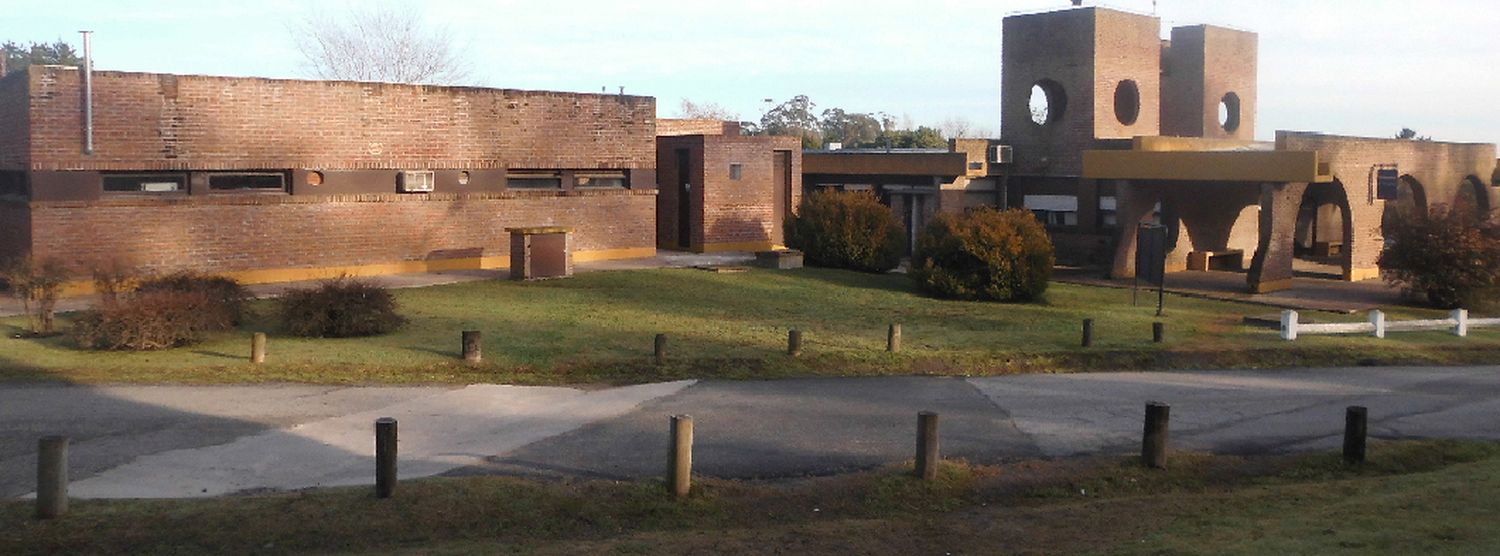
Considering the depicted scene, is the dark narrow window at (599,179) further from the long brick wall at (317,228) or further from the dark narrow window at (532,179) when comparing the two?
the dark narrow window at (532,179)

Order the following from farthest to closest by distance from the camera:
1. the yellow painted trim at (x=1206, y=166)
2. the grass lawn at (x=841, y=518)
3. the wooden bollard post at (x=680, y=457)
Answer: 1. the yellow painted trim at (x=1206, y=166)
2. the wooden bollard post at (x=680, y=457)
3. the grass lawn at (x=841, y=518)

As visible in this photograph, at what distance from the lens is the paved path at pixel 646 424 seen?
12.2 meters

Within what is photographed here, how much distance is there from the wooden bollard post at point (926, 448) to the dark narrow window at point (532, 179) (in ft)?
63.9

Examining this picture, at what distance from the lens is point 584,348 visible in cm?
1864

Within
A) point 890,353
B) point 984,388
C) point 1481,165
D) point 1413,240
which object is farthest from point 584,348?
point 1481,165

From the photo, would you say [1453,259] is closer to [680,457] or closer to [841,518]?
[841,518]

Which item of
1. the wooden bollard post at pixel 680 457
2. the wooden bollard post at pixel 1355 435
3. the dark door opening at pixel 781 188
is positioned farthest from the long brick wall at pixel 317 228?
the wooden bollard post at pixel 1355 435

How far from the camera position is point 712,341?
64.4ft

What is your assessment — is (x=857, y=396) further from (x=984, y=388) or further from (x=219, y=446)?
(x=219, y=446)

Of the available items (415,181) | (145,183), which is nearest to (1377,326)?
(415,181)

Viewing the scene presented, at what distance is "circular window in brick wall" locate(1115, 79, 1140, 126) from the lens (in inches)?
1580

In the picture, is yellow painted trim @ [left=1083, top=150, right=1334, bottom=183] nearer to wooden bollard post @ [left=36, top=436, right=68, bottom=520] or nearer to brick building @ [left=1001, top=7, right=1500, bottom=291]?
brick building @ [left=1001, top=7, right=1500, bottom=291]

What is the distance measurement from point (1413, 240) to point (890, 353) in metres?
16.1

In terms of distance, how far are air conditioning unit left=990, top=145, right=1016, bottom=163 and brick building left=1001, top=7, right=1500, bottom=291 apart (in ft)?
2.33
